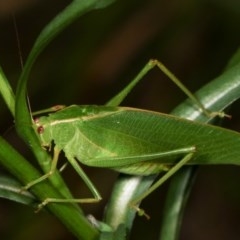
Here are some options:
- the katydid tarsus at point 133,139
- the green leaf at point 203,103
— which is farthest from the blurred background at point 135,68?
the green leaf at point 203,103

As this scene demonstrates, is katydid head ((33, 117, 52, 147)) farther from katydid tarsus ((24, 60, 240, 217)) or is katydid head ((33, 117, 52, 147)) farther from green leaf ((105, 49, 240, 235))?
green leaf ((105, 49, 240, 235))

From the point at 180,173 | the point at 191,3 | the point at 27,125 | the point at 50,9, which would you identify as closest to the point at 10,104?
the point at 27,125

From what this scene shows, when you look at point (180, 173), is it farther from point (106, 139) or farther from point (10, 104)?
point (10, 104)

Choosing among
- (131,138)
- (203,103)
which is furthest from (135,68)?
(203,103)

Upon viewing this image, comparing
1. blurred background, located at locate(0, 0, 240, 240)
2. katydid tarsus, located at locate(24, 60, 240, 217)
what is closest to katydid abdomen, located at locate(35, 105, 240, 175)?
katydid tarsus, located at locate(24, 60, 240, 217)

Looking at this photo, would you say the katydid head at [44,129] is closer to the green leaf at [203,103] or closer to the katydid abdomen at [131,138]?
the katydid abdomen at [131,138]
